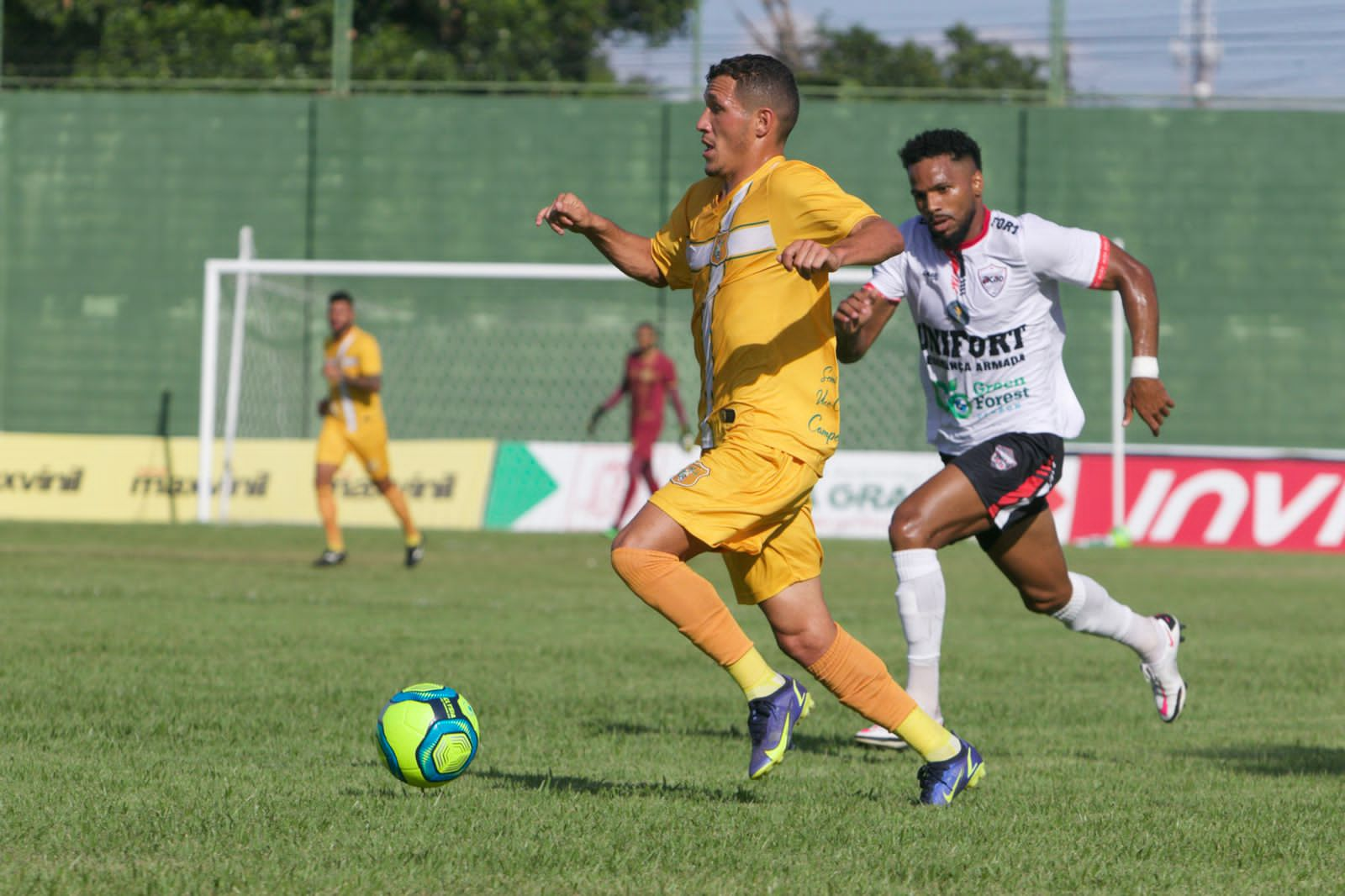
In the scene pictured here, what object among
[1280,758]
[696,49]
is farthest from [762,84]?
[696,49]

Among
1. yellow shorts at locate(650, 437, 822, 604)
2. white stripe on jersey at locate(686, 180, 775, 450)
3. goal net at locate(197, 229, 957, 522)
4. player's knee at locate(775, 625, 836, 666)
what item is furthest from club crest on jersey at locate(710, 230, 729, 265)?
goal net at locate(197, 229, 957, 522)

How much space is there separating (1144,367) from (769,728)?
2.02 metres

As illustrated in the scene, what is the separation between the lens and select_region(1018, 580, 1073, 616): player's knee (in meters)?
7.21

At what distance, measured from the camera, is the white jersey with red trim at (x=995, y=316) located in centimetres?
703

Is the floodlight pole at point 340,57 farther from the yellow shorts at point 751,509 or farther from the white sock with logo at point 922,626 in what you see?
the yellow shorts at point 751,509

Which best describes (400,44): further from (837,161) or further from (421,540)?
(421,540)

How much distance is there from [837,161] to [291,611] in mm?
17235

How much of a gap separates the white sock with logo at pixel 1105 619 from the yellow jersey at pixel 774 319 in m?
2.21

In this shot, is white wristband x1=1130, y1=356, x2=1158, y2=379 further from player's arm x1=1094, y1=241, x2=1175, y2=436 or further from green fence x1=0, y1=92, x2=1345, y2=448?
green fence x1=0, y1=92, x2=1345, y2=448

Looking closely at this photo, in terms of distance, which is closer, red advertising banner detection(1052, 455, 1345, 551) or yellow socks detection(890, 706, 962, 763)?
yellow socks detection(890, 706, 962, 763)

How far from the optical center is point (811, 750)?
6883 mm

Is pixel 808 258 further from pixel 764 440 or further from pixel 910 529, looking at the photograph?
pixel 910 529

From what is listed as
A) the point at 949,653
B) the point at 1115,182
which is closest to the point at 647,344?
the point at 1115,182

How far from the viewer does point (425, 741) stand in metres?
5.26
